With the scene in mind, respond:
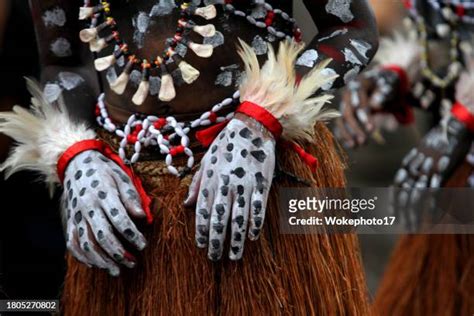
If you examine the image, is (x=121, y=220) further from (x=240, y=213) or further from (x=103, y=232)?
(x=240, y=213)

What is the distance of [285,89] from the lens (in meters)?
1.33

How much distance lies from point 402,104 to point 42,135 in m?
0.85

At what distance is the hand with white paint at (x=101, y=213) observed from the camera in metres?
1.33

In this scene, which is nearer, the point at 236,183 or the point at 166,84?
the point at 236,183

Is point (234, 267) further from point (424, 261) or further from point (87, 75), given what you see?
point (424, 261)

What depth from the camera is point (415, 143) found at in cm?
198

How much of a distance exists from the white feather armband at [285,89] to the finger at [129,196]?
21 centimetres

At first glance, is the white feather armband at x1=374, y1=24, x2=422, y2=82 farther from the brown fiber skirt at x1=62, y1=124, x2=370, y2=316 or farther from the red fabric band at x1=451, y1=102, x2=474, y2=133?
Result: the brown fiber skirt at x1=62, y1=124, x2=370, y2=316

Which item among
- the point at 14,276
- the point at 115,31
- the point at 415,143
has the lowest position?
the point at 14,276

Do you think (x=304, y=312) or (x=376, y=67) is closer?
(x=304, y=312)

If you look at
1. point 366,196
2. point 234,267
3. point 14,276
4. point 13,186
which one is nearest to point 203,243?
point 234,267

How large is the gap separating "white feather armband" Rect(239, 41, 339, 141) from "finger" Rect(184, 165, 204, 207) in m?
0.12

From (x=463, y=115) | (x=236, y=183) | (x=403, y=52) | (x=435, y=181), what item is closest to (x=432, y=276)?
(x=435, y=181)

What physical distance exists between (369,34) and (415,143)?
62 centimetres
